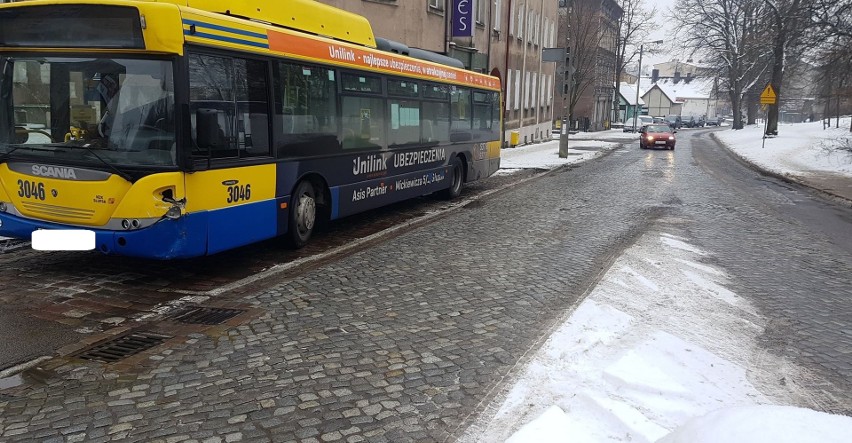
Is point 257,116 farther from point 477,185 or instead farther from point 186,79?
point 477,185

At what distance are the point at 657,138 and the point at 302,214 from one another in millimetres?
33926

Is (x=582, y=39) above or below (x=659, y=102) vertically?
below

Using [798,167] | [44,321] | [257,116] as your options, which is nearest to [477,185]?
[257,116]

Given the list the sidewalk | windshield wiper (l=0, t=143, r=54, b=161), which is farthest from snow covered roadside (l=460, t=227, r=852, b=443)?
the sidewalk

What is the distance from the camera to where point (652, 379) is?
463 cm

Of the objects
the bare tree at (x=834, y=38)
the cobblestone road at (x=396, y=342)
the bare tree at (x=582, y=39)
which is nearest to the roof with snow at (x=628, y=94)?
the bare tree at (x=582, y=39)

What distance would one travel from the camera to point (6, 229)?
22.6 ft

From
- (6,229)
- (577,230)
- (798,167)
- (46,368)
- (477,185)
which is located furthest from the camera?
(798,167)

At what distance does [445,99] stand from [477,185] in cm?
501

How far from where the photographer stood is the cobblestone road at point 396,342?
13.1 feet

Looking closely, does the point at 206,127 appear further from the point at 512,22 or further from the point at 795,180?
the point at 512,22

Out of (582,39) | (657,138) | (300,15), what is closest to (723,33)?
(582,39)

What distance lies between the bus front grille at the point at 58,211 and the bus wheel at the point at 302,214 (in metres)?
2.61

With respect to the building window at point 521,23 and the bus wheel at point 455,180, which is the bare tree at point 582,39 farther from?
the bus wheel at point 455,180
